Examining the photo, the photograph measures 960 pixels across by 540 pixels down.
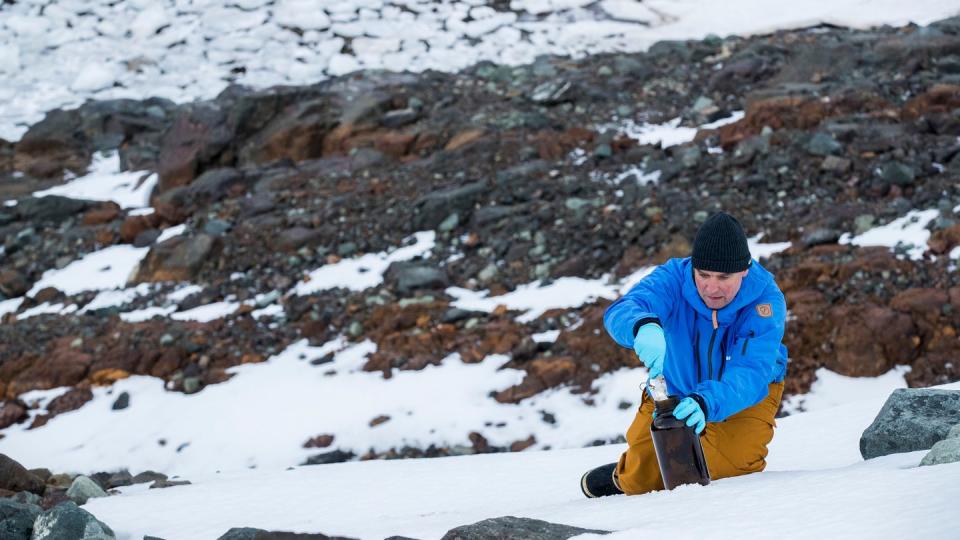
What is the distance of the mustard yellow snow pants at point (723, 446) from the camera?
11.8ft

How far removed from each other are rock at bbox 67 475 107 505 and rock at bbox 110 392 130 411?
232 cm

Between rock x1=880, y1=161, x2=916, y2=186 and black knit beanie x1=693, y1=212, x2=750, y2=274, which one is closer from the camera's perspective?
black knit beanie x1=693, y1=212, x2=750, y2=274

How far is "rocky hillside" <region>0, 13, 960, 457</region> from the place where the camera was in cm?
700

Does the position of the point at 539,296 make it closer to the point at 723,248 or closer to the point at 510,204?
the point at 510,204

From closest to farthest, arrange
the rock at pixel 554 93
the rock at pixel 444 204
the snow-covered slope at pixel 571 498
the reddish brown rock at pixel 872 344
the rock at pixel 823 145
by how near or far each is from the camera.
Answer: the snow-covered slope at pixel 571 498, the reddish brown rock at pixel 872 344, the rock at pixel 823 145, the rock at pixel 444 204, the rock at pixel 554 93

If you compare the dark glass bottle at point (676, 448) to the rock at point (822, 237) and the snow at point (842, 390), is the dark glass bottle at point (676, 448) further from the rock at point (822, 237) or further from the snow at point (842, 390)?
the rock at point (822, 237)

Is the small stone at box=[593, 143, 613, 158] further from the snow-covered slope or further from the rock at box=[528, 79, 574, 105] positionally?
the snow-covered slope

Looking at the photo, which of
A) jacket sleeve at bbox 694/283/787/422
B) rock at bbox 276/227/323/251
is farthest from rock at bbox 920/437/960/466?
rock at bbox 276/227/323/251

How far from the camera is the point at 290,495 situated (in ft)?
16.3

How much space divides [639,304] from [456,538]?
113 centimetres

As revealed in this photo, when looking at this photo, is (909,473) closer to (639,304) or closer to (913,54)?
(639,304)

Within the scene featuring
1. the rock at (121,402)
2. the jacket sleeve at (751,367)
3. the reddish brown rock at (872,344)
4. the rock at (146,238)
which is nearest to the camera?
the jacket sleeve at (751,367)

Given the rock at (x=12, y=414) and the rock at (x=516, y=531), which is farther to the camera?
the rock at (x=12, y=414)

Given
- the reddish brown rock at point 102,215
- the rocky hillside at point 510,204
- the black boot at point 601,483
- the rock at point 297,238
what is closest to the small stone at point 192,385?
the rocky hillside at point 510,204
